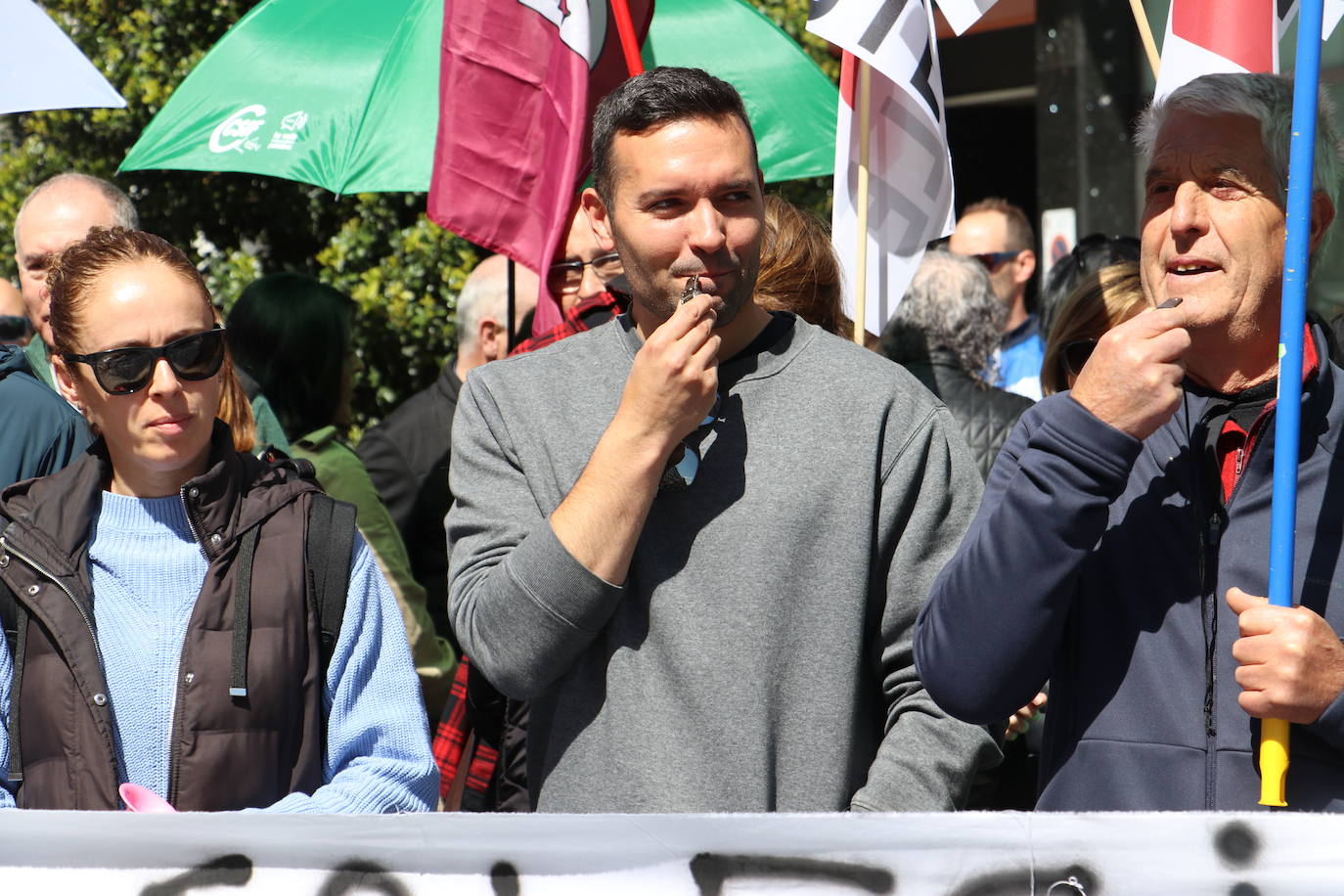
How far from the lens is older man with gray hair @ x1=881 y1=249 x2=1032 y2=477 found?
13.5 feet

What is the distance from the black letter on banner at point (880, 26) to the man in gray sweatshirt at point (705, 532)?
108cm

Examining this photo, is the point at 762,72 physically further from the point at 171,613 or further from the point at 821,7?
the point at 171,613

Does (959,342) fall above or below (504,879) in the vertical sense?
above

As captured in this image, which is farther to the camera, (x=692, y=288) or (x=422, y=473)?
(x=422, y=473)

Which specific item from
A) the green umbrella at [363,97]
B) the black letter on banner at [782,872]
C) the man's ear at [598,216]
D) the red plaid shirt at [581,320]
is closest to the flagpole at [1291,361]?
the black letter on banner at [782,872]

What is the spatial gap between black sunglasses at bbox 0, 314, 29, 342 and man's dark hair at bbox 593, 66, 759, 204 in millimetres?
2209

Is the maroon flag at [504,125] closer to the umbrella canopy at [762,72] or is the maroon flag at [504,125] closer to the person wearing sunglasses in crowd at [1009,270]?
the umbrella canopy at [762,72]

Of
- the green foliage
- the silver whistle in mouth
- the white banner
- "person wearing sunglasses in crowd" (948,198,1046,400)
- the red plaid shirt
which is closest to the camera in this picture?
the white banner

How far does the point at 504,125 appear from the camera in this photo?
4.14m

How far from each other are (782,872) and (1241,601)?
2.16ft

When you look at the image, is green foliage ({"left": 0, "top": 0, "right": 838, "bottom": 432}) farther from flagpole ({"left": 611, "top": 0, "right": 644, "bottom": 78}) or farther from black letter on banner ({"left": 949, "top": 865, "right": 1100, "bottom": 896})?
black letter on banner ({"left": 949, "top": 865, "right": 1100, "bottom": 896})

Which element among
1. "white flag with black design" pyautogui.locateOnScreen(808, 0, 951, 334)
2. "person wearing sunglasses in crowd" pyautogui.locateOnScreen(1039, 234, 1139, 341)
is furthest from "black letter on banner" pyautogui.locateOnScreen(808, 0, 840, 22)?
"person wearing sunglasses in crowd" pyautogui.locateOnScreen(1039, 234, 1139, 341)

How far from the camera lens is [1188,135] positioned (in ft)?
7.20

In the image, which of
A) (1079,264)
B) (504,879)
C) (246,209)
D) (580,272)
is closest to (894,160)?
(580,272)
